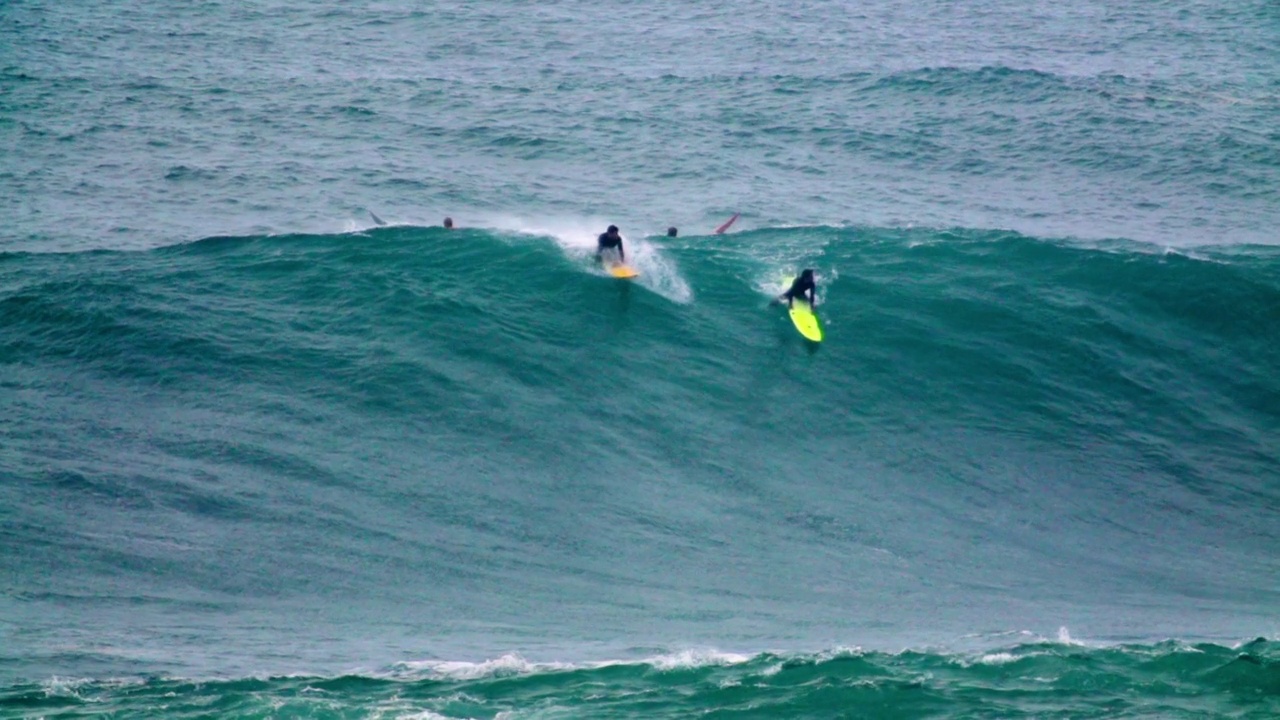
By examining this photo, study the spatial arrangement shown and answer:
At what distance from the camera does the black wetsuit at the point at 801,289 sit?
30.6 metres

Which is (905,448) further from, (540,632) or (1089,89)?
(1089,89)

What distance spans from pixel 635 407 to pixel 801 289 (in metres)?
5.76


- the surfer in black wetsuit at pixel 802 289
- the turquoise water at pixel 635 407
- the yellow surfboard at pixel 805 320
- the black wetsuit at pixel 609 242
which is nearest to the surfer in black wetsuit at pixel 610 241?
the black wetsuit at pixel 609 242

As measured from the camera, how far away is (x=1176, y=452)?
87.5 feet

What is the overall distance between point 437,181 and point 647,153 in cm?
738

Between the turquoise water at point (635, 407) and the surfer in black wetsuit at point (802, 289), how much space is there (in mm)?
624

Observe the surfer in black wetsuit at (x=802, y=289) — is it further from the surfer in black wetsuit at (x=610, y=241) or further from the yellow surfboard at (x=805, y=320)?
the surfer in black wetsuit at (x=610, y=241)

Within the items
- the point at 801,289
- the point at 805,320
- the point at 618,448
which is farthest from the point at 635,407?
the point at 801,289

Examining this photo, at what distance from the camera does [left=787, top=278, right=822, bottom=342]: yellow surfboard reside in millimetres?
30172

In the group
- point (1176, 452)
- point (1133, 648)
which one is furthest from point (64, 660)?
point (1176, 452)

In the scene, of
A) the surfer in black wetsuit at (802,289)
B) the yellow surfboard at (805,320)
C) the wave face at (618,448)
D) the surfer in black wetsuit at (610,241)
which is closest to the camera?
the wave face at (618,448)

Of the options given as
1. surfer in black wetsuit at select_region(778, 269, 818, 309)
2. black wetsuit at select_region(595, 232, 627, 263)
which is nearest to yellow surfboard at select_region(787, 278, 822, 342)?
surfer in black wetsuit at select_region(778, 269, 818, 309)

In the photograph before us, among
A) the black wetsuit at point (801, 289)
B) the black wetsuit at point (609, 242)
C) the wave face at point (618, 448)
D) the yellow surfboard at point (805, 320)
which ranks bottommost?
the wave face at point (618, 448)

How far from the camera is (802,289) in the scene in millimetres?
30781
